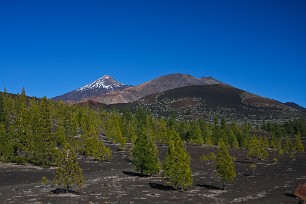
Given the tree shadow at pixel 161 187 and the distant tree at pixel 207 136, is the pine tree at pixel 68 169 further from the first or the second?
the distant tree at pixel 207 136

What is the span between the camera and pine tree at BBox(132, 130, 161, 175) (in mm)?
70688

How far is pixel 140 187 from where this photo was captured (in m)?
57.5

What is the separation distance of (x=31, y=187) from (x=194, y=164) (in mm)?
52074

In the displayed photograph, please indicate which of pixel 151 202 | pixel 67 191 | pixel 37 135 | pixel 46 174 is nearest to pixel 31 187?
pixel 67 191

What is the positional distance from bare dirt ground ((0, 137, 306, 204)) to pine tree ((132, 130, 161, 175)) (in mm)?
2089

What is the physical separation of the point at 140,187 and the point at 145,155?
44.4ft

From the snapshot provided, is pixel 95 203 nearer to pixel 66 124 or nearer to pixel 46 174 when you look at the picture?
pixel 46 174

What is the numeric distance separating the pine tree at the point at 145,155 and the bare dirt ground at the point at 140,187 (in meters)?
2.09

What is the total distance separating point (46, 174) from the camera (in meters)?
70.5

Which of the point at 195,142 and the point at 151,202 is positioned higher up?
the point at 195,142

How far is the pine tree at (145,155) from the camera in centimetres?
7069

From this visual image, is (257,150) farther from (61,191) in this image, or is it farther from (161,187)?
(61,191)

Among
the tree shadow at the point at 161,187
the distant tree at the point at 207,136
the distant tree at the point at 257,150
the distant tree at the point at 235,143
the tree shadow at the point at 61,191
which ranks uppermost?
the distant tree at the point at 207,136

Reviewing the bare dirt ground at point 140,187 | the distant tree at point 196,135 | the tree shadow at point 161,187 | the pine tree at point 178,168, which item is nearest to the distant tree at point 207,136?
the distant tree at point 196,135
